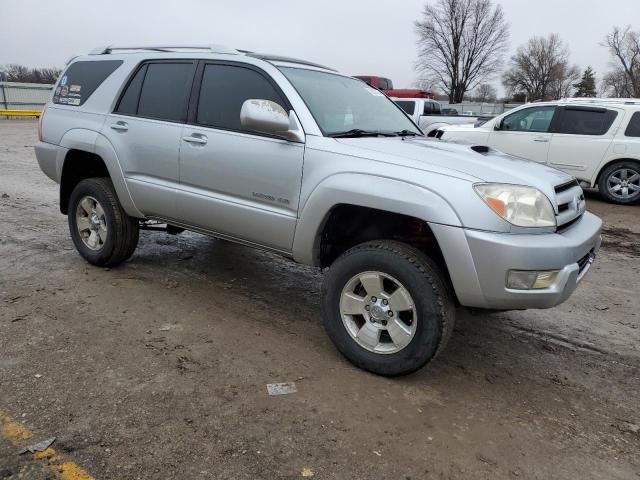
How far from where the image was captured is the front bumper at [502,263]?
2791mm

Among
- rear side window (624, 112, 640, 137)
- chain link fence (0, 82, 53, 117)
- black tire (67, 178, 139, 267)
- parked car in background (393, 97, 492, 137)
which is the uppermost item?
rear side window (624, 112, 640, 137)

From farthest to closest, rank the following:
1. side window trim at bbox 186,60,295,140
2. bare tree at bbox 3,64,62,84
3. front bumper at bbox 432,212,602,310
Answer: bare tree at bbox 3,64,62,84 → side window trim at bbox 186,60,295,140 → front bumper at bbox 432,212,602,310

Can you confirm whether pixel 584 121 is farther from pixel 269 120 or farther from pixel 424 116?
pixel 269 120

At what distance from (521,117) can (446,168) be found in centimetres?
814

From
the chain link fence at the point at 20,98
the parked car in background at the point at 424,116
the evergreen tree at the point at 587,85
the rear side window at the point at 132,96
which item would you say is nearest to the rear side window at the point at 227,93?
the rear side window at the point at 132,96

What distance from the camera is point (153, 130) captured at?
4.23 metres

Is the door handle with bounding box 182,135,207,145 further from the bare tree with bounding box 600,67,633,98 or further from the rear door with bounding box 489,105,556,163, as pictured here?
the bare tree with bounding box 600,67,633,98

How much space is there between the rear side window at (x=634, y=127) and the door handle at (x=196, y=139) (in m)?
8.21

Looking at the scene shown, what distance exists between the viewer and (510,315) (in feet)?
14.4

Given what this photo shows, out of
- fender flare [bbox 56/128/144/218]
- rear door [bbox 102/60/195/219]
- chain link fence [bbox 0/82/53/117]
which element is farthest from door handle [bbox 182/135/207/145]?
chain link fence [bbox 0/82/53/117]

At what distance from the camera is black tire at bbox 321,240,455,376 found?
2988 mm

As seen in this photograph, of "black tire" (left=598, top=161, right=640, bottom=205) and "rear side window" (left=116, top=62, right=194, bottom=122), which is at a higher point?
"rear side window" (left=116, top=62, right=194, bottom=122)

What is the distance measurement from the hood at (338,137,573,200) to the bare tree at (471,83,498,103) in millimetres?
59451

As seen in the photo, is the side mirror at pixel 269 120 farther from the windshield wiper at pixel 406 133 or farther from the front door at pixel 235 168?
the windshield wiper at pixel 406 133
